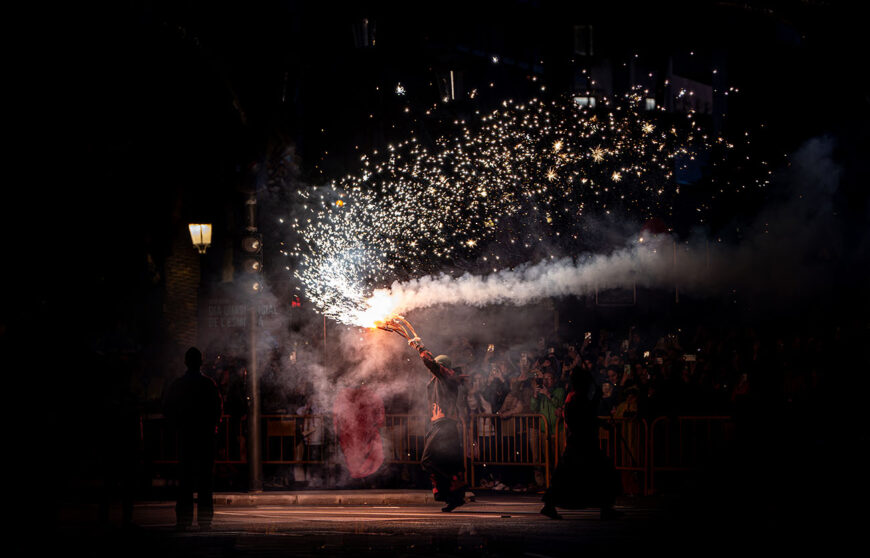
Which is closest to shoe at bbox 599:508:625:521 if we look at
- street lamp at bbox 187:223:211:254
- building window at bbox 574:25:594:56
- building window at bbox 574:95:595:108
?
building window at bbox 574:25:594:56

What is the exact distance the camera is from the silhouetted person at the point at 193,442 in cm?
1010

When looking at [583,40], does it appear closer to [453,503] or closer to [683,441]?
[683,441]

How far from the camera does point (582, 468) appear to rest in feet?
35.6

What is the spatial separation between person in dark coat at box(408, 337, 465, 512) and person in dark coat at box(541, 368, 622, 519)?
1.36 m

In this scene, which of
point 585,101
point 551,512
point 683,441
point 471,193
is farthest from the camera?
point 471,193

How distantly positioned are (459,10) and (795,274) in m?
12.1

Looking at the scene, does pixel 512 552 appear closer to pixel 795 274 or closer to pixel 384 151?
pixel 795 274

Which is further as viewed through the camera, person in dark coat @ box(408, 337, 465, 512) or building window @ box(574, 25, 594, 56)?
building window @ box(574, 25, 594, 56)

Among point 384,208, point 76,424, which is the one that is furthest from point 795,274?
point 76,424

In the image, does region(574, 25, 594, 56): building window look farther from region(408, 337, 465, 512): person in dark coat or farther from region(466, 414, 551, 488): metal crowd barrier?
region(408, 337, 465, 512): person in dark coat

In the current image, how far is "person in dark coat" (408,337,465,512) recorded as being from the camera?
12023 millimetres

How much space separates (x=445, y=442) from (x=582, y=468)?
6.34ft

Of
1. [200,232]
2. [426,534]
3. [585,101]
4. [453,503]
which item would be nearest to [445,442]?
[453,503]

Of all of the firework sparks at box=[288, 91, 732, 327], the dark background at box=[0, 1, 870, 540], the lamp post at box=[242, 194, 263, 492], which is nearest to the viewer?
the lamp post at box=[242, 194, 263, 492]
